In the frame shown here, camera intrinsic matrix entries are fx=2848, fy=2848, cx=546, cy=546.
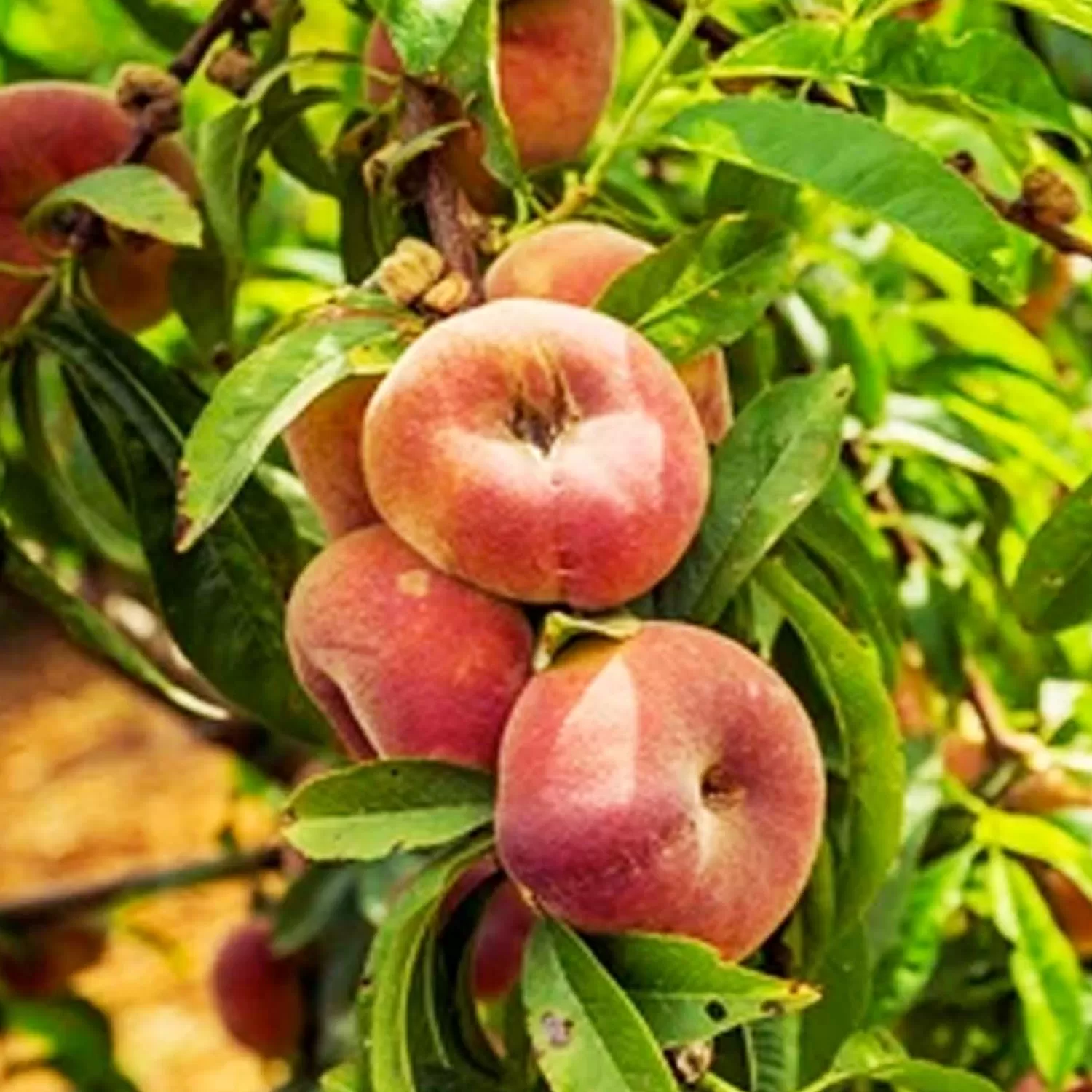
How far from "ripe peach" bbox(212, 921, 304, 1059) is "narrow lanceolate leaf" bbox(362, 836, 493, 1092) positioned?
885 millimetres

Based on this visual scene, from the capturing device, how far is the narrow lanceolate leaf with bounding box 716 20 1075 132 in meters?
0.86

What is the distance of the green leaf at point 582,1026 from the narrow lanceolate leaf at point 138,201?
27 cm

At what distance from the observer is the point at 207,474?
0.78 m

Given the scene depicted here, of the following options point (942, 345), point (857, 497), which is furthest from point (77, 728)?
point (857, 497)

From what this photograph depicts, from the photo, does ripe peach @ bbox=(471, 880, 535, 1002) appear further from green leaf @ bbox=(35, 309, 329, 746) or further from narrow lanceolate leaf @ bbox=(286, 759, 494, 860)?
narrow lanceolate leaf @ bbox=(286, 759, 494, 860)

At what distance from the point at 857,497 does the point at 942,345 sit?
36 cm

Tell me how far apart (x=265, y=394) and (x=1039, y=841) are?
1.49ft

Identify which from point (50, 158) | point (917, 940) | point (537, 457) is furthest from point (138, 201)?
point (917, 940)

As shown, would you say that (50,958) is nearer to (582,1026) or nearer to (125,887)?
(125,887)

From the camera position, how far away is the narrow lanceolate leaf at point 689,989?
27.7 inches

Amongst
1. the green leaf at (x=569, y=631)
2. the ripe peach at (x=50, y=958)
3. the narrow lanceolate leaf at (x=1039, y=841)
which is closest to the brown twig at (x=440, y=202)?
the green leaf at (x=569, y=631)

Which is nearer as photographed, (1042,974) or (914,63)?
(914,63)

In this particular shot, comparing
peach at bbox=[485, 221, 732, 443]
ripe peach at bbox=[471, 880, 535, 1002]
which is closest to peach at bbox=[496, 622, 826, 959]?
peach at bbox=[485, 221, 732, 443]

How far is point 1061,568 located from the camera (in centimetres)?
97
